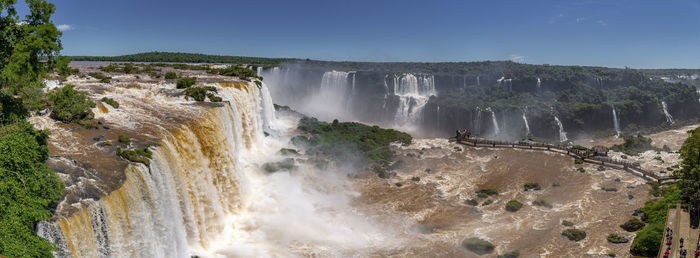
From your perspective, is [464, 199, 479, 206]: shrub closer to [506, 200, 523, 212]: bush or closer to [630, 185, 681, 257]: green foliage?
[506, 200, 523, 212]: bush

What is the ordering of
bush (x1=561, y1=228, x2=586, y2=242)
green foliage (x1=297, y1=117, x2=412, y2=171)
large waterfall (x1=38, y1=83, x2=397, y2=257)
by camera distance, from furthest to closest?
green foliage (x1=297, y1=117, x2=412, y2=171) < bush (x1=561, y1=228, x2=586, y2=242) < large waterfall (x1=38, y1=83, x2=397, y2=257)

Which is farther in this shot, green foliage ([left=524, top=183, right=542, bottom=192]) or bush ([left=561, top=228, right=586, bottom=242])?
green foliage ([left=524, top=183, right=542, bottom=192])

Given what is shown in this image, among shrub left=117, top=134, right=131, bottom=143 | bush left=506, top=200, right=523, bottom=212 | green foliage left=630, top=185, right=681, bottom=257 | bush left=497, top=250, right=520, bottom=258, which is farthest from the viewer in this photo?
bush left=506, top=200, right=523, bottom=212

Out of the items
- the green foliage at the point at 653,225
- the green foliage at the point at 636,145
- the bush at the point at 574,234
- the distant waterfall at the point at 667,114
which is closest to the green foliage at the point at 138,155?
the bush at the point at 574,234

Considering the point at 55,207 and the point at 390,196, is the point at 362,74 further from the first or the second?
the point at 55,207

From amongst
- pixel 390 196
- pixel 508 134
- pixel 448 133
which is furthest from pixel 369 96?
pixel 390 196

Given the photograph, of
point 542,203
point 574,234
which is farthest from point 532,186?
point 574,234

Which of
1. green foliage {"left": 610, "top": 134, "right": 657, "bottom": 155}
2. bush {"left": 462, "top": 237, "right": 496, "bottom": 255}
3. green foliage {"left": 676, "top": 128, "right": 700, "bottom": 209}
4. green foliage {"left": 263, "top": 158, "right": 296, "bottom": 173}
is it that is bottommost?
bush {"left": 462, "top": 237, "right": 496, "bottom": 255}

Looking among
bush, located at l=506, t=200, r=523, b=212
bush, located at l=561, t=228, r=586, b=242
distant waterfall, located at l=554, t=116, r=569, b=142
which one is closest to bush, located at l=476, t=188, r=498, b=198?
bush, located at l=506, t=200, r=523, b=212
